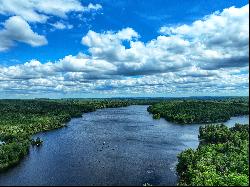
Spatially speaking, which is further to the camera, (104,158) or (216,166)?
(104,158)

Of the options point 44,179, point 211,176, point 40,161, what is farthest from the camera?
point 40,161

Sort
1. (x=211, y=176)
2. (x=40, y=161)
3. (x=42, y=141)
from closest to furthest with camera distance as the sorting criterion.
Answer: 1. (x=211, y=176)
2. (x=40, y=161)
3. (x=42, y=141)

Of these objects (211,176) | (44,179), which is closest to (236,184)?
(211,176)

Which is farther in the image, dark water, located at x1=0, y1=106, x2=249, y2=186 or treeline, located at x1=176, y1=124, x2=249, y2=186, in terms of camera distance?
dark water, located at x1=0, y1=106, x2=249, y2=186

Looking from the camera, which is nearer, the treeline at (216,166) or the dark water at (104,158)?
the treeline at (216,166)

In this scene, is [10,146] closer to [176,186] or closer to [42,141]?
[42,141]

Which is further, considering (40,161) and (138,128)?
(138,128)

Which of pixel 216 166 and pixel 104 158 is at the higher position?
pixel 216 166
